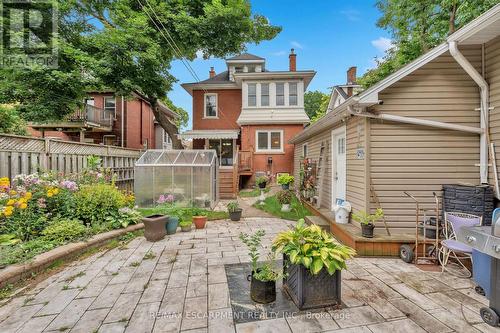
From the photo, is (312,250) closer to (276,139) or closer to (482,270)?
(482,270)

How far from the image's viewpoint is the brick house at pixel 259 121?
1355cm

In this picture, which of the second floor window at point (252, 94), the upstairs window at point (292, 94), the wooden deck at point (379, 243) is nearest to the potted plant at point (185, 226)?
the wooden deck at point (379, 243)

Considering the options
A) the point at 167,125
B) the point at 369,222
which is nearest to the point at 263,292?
the point at 369,222

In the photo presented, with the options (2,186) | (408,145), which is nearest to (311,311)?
(408,145)

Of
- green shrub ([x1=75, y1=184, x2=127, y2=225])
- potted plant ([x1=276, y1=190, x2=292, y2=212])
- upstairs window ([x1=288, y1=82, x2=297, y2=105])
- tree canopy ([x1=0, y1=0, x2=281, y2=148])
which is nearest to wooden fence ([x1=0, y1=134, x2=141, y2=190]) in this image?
green shrub ([x1=75, y1=184, x2=127, y2=225])

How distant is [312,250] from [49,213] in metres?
4.92

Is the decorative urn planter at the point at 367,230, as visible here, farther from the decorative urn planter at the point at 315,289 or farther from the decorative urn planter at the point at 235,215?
the decorative urn planter at the point at 235,215

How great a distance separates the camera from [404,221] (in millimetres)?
4602

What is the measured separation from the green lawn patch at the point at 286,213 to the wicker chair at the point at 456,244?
3924 mm

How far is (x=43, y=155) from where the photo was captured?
5.81 meters

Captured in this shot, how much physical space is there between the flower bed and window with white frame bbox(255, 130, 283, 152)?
8888 mm

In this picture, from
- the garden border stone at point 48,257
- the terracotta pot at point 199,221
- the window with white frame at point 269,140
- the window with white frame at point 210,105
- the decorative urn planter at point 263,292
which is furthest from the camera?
the window with white frame at point 210,105

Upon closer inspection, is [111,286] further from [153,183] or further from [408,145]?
[408,145]

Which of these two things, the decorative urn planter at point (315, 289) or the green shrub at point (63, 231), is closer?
the decorative urn planter at point (315, 289)
